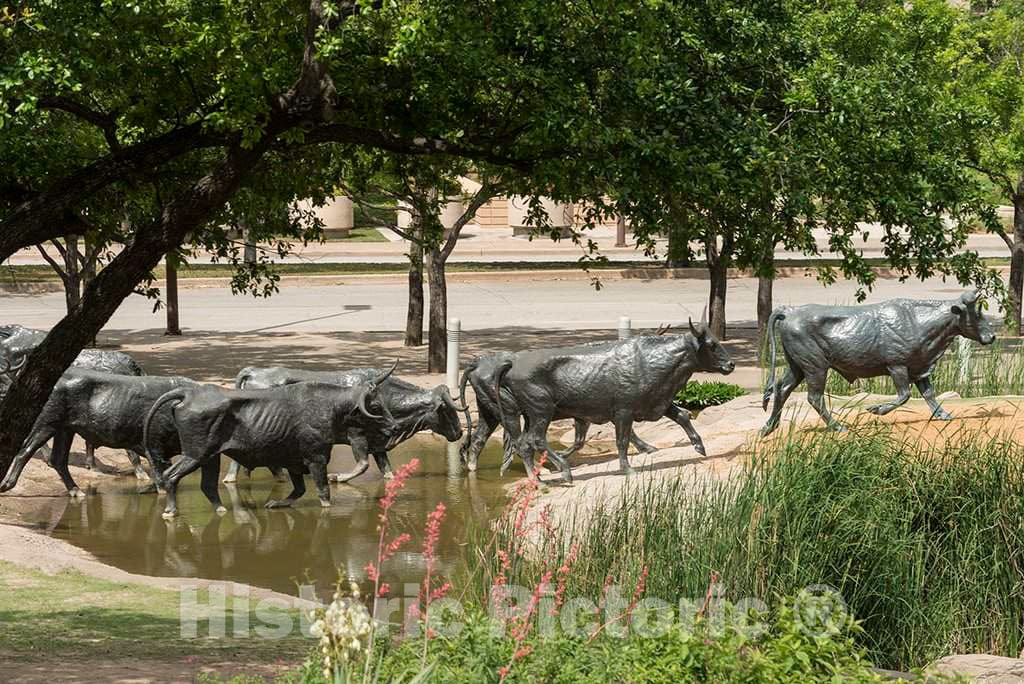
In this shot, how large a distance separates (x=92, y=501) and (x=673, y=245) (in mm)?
8044

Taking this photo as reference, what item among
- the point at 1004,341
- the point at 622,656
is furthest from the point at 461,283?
the point at 622,656

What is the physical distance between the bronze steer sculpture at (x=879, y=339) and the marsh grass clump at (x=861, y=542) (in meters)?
5.86

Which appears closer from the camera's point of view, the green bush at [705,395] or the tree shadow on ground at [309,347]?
the green bush at [705,395]

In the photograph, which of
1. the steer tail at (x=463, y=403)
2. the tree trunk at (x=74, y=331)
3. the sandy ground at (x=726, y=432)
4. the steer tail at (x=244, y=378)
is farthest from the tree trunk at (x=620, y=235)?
the tree trunk at (x=74, y=331)

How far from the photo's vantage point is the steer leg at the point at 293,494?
15961 millimetres

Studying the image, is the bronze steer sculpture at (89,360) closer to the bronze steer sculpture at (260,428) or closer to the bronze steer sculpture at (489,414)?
the bronze steer sculpture at (260,428)

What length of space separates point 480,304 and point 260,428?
65.9 ft

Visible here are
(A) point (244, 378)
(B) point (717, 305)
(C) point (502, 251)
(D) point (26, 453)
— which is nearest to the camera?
(D) point (26, 453)

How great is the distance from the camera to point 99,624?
1006 cm

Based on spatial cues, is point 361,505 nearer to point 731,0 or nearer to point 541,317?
point 731,0

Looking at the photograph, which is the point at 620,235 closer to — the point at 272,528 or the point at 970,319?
the point at 970,319

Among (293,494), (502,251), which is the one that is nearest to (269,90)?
(293,494)

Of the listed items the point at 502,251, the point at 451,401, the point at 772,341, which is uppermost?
the point at 502,251

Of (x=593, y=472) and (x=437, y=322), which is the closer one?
(x=593, y=472)
